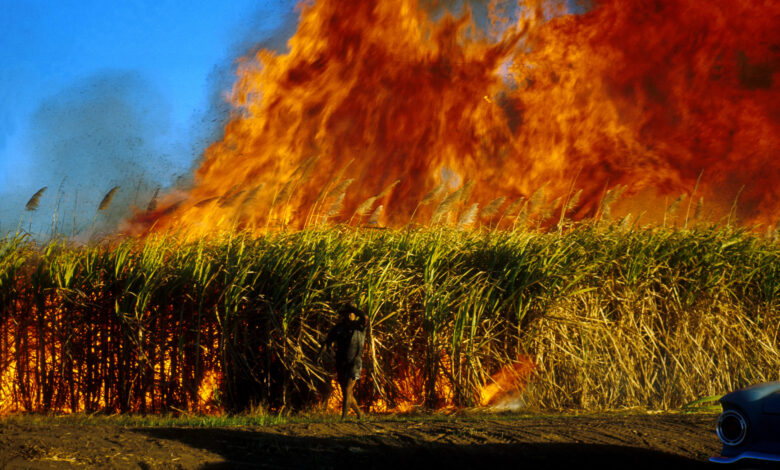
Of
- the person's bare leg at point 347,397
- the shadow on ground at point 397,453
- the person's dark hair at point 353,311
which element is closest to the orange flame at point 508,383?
the person's bare leg at point 347,397

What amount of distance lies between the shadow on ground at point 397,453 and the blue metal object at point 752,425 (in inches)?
47.5

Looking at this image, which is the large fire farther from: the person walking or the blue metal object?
the blue metal object

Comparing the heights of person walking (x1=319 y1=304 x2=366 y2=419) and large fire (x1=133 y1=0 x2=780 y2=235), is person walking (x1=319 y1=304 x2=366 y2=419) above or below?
below

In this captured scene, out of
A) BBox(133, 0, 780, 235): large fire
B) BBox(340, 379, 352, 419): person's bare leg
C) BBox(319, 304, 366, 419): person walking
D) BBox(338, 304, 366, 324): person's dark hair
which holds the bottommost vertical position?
BBox(340, 379, 352, 419): person's bare leg

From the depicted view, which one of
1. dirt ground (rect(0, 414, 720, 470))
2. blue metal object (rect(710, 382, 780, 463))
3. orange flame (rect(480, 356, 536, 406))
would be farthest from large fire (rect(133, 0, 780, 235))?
blue metal object (rect(710, 382, 780, 463))

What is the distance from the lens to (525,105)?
1781cm

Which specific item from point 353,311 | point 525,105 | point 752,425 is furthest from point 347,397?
point 525,105

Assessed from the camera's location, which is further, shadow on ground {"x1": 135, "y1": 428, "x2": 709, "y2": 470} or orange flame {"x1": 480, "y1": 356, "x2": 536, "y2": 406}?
orange flame {"x1": 480, "y1": 356, "x2": 536, "y2": 406}

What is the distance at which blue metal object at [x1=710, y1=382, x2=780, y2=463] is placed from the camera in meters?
3.41

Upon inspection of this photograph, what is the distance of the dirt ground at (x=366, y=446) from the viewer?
14.7 ft

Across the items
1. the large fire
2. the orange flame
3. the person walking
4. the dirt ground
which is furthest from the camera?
the large fire

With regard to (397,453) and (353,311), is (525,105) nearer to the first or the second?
(353,311)

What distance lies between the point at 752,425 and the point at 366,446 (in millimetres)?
2356

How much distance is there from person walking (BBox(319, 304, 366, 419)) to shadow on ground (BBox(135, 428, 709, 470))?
4.69 feet
